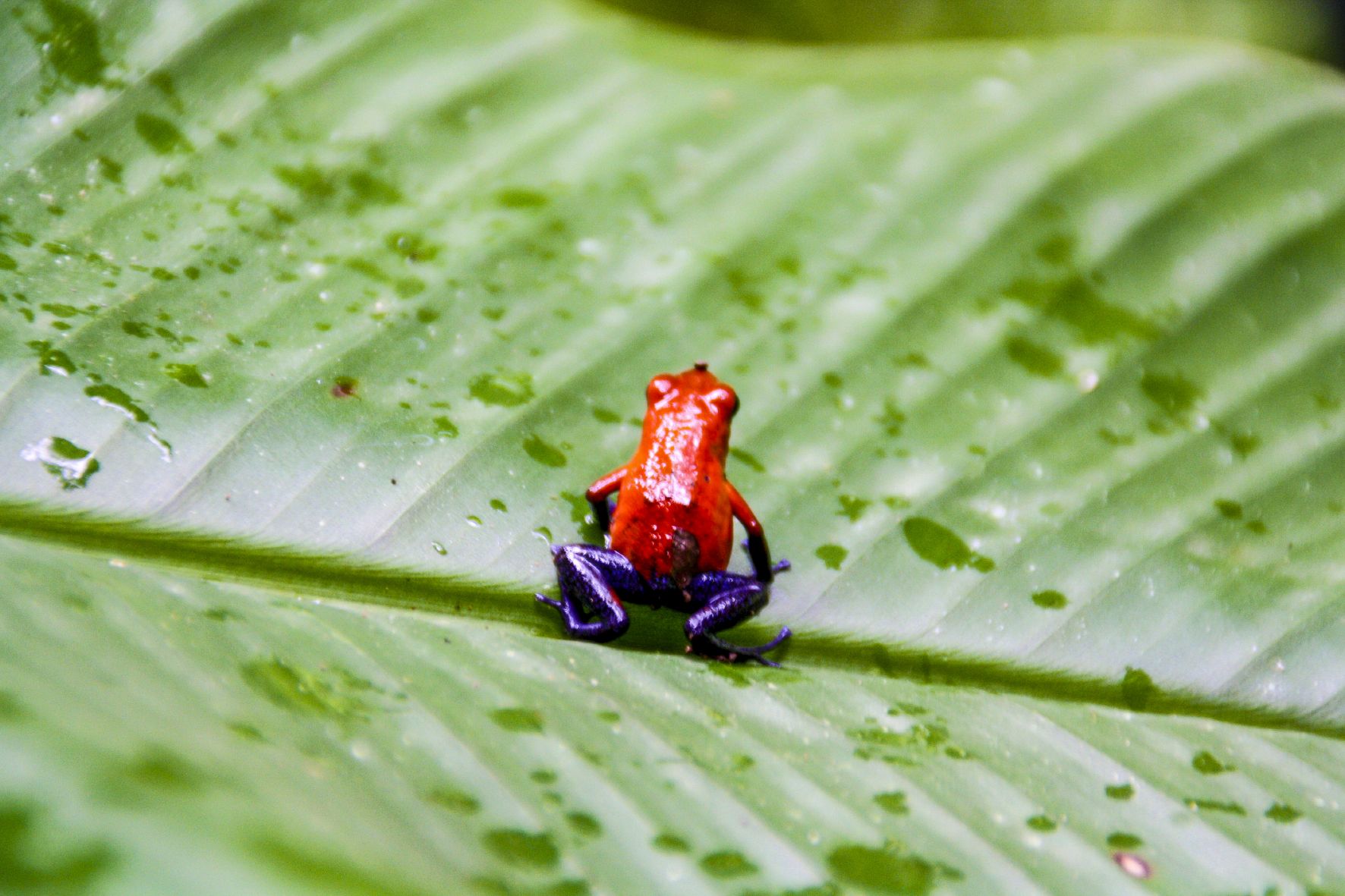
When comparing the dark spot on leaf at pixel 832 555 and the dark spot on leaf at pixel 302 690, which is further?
the dark spot on leaf at pixel 832 555

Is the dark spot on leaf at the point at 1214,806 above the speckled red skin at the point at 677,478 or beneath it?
beneath

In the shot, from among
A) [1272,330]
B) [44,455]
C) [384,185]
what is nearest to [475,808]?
[44,455]

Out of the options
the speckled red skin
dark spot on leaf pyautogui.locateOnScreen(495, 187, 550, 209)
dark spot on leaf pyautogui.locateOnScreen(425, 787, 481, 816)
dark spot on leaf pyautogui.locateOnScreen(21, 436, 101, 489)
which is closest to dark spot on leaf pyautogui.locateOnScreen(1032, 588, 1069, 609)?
the speckled red skin

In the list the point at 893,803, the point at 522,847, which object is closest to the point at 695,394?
the point at 893,803

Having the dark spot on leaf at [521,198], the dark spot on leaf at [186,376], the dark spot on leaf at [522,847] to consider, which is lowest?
the dark spot on leaf at [522,847]

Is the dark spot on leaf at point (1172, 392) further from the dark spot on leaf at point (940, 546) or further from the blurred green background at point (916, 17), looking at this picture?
the blurred green background at point (916, 17)

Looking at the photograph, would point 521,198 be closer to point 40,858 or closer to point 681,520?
point 681,520

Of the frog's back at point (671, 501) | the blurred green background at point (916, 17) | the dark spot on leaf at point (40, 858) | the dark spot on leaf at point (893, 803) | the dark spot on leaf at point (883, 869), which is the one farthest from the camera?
the blurred green background at point (916, 17)

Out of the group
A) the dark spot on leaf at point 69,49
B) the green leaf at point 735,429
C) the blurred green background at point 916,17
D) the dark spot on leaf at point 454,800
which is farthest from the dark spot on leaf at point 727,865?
the blurred green background at point 916,17
